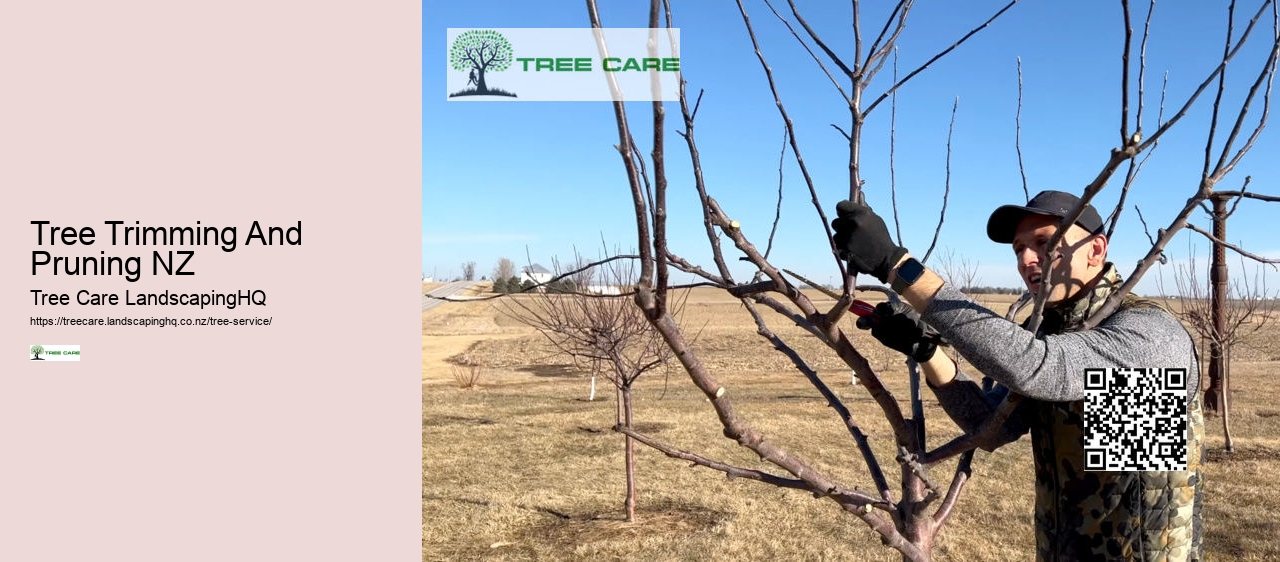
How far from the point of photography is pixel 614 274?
9461 mm

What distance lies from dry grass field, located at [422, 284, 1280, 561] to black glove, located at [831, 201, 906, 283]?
5.35 metres

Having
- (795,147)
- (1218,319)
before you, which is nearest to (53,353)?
(795,147)

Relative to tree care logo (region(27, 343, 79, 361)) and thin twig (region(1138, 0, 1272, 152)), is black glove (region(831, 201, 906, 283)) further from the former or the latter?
tree care logo (region(27, 343, 79, 361))

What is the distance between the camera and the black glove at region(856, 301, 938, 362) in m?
1.55

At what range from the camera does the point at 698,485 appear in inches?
328

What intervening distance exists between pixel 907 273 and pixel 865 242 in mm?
106

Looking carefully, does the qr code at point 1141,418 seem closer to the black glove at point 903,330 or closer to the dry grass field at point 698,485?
the black glove at point 903,330

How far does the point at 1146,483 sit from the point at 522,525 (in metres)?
6.24

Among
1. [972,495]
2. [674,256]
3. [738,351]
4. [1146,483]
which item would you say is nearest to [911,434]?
[1146,483]

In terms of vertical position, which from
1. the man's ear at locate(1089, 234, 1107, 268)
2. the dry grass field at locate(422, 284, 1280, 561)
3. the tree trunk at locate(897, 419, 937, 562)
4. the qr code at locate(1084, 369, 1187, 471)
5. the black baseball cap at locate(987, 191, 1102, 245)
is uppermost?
the black baseball cap at locate(987, 191, 1102, 245)

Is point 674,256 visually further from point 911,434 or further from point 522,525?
point 522,525

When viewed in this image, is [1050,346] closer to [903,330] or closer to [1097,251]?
[903,330]

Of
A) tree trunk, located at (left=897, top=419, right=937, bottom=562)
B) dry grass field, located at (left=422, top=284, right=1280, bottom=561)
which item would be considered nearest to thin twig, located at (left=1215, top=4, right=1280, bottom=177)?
tree trunk, located at (left=897, top=419, right=937, bottom=562)

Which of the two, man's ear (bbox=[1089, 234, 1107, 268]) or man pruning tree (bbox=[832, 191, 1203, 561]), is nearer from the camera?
man pruning tree (bbox=[832, 191, 1203, 561])
